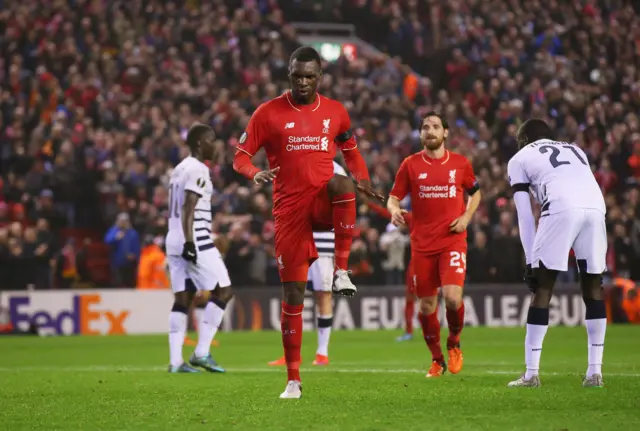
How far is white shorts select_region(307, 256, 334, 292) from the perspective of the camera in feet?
Result: 49.0

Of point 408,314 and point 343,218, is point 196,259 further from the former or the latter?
point 408,314

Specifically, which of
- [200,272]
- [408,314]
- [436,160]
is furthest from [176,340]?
[408,314]

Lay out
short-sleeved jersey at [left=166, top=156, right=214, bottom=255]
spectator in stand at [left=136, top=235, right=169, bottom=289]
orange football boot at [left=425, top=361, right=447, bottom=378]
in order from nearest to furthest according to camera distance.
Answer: orange football boot at [left=425, top=361, right=447, bottom=378] < short-sleeved jersey at [left=166, top=156, right=214, bottom=255] < spectator in stand at [left=136, top=235, right=169, bottom=289]

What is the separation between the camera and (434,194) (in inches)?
468

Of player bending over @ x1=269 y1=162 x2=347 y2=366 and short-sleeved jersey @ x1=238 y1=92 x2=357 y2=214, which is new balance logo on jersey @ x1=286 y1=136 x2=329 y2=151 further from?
player bending over @ x1=269 y1=162 x2=347 y2=366

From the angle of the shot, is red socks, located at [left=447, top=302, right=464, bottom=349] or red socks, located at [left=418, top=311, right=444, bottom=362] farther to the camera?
red socks, located at [left=447, top=302, right=464, bottom=349]

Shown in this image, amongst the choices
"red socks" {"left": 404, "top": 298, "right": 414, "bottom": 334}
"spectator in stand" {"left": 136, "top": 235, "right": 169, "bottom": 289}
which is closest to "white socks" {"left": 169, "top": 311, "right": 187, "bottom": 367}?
"red socks" {"left": 404, "top": 298, "right": 414, "bottom": 334}

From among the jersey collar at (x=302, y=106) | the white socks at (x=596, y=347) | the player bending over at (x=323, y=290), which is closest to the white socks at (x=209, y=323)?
the player bending over at (x=323, y=290)

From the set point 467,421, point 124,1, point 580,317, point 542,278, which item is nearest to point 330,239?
point 542,278

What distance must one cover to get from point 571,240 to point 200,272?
4831 mm

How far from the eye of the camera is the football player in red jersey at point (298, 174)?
30.0ft

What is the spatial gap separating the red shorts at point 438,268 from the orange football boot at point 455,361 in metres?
0.60

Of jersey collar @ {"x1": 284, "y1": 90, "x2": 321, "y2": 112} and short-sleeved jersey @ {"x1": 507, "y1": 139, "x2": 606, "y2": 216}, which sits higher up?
jersey collar @ {"x1": 284, "y1": 90, "x2": 321, "y2": 112}

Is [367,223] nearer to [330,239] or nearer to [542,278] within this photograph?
[330,239]
